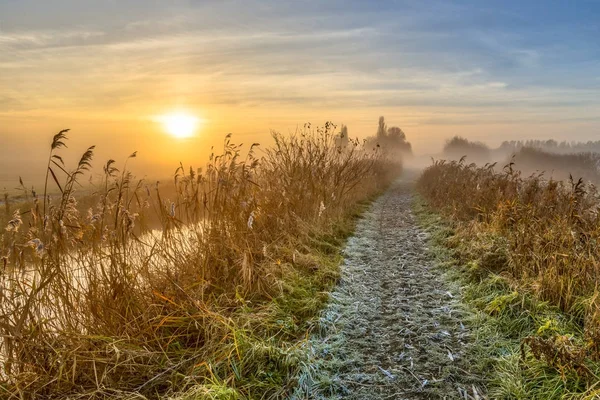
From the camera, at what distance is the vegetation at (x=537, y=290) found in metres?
2.86

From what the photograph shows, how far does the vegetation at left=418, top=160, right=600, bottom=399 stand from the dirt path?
0.35m

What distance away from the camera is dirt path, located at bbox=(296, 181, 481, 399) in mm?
2998

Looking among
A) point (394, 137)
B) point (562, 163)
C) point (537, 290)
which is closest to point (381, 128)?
point (394, 137)

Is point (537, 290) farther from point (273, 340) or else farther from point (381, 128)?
point (381, 128)

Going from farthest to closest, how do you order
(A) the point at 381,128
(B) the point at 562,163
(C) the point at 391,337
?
(A) the point at 381,128
(B) the point at 562,163
(C) the point at 391,337

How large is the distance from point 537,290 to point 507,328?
2.28 ft

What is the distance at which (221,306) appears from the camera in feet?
13.1

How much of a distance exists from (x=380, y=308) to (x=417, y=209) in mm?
7210

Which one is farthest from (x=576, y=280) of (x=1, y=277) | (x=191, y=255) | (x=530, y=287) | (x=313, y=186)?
(x=1, y=277)

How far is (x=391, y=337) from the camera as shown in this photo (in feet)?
12.3

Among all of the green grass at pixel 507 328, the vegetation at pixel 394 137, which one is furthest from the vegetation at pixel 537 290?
the vegetation at pixel 394 137

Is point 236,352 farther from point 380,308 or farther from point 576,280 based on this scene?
point 576,280

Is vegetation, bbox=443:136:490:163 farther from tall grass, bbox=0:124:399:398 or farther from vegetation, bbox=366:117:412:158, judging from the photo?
tall grass, bbox=0:124:399:398

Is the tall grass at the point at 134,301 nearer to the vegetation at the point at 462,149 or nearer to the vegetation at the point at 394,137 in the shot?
the vegetation at the point at 394,137
